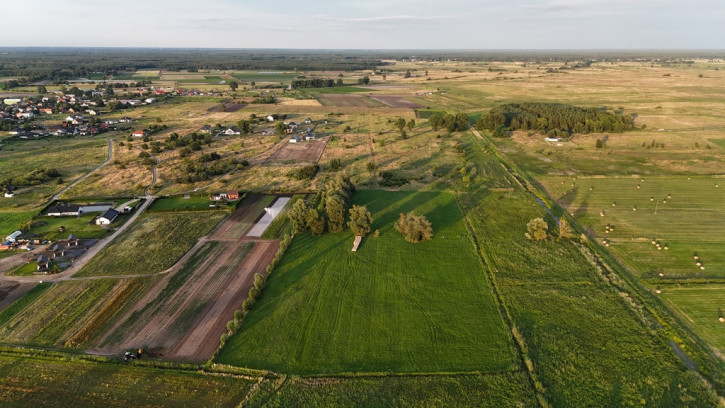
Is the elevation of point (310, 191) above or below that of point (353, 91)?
below

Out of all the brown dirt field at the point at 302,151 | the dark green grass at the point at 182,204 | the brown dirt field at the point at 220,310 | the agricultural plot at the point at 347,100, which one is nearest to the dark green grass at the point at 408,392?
the brown dirt field at the point at 220,310

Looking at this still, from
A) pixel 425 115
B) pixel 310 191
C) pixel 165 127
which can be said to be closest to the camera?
pixel 310 191

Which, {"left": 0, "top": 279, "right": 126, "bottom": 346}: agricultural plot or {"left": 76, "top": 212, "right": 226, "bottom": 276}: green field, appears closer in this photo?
{"left": 0, "top": 279, "right": 126, "bottom": 346}: agricultural plot

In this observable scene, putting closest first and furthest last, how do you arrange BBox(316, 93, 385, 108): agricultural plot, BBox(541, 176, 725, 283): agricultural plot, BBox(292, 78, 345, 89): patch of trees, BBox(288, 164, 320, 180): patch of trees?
BBox(541, 176, 725, 283): agricultural plot
BBox(288, 164, 320, 180): patch of trees
BBox(316, 93, 385, 108): agricultural plot
BBox(292, 78, 345, 89): patch of trees

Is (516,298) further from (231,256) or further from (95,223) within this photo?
(95,223)

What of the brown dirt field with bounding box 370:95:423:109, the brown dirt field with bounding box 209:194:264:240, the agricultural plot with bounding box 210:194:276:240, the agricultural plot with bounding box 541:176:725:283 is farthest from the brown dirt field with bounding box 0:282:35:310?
the brown dirt field with bounding box 370:95:423:109

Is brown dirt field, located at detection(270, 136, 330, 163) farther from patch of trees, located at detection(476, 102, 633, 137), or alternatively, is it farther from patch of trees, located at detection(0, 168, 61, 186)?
patch of trees, located at detection(476, 102, 633, 137)

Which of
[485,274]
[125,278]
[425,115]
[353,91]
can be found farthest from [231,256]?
[353,91]
